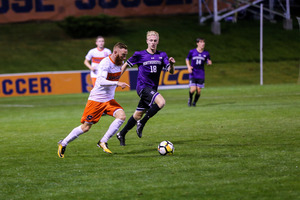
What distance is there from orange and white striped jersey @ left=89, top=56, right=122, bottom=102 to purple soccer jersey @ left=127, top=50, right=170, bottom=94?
1372mm

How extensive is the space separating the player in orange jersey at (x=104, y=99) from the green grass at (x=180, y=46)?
79.6 ft

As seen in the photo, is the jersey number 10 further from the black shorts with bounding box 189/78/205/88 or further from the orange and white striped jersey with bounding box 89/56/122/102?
the black shorts with bounding box 189/78/205/88

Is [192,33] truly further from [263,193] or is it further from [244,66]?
[263,193]

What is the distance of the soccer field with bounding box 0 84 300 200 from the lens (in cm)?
611

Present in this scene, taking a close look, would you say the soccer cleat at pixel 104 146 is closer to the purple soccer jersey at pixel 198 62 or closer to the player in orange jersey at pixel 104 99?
the player in orange jersey at pixel 104 99

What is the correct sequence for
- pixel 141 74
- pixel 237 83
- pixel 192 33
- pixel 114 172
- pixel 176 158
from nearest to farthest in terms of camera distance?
pixel 114 172 → pixel 176 158 → pixel 141 74 → pixel 237 83 → pixel 192 33

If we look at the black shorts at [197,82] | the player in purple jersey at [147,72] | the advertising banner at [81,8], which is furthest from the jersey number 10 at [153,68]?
the advertising banner at [81,8]

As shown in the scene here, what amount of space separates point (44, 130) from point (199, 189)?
741 centimetres

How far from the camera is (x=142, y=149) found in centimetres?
929

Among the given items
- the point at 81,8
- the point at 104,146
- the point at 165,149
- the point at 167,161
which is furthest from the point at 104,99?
the point at 81,8

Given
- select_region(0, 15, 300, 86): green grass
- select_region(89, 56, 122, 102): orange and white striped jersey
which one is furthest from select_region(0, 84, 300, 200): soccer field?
select_region(0, 15, 300, 86): green grass

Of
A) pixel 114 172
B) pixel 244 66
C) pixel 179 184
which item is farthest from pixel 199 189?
pixel 244 66

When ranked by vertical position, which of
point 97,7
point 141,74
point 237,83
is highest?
point 97,7

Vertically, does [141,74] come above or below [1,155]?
above
